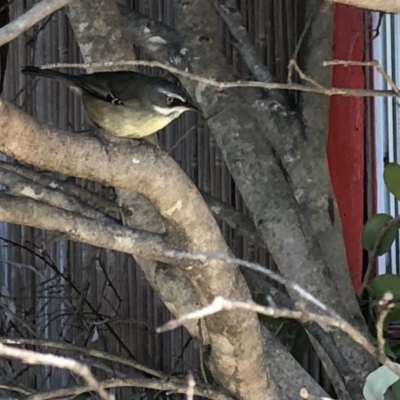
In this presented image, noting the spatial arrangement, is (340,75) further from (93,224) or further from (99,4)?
(93,224)

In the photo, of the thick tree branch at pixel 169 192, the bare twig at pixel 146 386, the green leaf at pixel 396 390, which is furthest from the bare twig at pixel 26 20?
the green leaf at pixel 396 390

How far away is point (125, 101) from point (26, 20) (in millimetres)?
1121

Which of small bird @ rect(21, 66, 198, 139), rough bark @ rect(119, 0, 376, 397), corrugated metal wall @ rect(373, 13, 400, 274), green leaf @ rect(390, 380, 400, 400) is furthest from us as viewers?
corrugated metal wall @ rect(373, 13, 400, 274)

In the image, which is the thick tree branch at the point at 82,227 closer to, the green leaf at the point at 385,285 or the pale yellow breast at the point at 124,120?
the pale yellow breast at the point at 124,120

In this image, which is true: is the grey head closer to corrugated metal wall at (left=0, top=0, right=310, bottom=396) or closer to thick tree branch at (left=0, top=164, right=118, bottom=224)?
thick tree branch at (left=0, top=164, right=118, bottom=224)

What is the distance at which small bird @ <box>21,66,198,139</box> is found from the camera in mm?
1865

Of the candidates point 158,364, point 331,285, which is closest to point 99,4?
point 331,285

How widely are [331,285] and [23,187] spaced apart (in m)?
0.68

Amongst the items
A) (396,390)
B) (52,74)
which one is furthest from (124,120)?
(396,390)

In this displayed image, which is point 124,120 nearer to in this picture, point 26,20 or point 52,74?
point 52,74

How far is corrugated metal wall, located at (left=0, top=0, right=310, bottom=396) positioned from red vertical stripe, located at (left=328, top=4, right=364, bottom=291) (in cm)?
17

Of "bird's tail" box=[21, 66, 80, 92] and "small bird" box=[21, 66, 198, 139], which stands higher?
"bird's tail" box=[21, 66, 80, 92]

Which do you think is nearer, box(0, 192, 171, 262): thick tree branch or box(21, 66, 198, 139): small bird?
box(0, 192, 171, 262): thick tree branch

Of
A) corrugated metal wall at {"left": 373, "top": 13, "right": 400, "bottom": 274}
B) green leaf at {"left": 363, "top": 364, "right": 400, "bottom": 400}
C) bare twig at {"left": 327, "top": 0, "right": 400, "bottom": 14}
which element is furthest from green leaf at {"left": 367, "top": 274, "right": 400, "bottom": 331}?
bare twig at {"left": 327, "top": 0, "right": 400, "bottom": 14}
